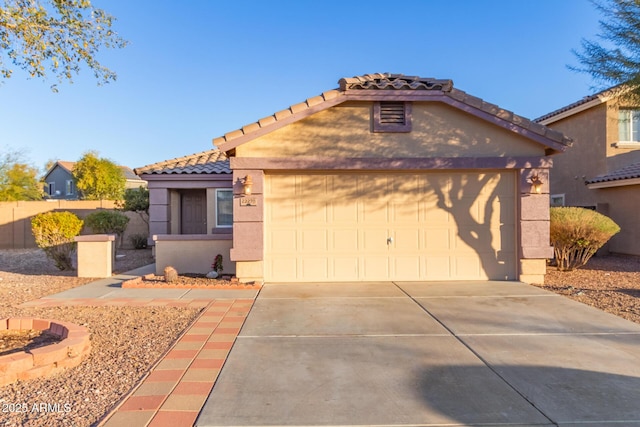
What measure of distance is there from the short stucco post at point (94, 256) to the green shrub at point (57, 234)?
1027 mm

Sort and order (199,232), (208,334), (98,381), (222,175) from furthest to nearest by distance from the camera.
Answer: (199,232) < (222,175) < (208,334) < (98,381)

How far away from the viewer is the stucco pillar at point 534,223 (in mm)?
8844

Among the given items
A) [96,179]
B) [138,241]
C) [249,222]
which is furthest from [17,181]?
[249,222]

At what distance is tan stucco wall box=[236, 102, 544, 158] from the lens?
349 inches

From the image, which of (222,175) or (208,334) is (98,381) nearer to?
(208,334)

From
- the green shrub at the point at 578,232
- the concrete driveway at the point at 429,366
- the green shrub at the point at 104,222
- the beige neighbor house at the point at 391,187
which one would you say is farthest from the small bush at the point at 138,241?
the green shrub at the point at 578,232

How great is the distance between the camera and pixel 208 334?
546cm

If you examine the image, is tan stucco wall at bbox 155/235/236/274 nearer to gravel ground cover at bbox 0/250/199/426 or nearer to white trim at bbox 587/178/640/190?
gravel ground cover at bbox 0/250/199/426

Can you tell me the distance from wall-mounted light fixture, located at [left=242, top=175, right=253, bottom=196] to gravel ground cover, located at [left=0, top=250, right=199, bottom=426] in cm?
288

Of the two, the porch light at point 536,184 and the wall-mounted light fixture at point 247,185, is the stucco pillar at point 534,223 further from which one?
the wall-mounted light fixture at point 247,185

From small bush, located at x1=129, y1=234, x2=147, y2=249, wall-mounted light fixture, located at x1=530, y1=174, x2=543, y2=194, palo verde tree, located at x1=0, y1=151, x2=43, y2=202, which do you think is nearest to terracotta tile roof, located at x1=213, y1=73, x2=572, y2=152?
wall-mounted light fixture, located at x1=530, y1=174, x2=543, y2=194

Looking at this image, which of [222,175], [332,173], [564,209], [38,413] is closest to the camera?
[38,413]

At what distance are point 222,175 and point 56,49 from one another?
8011mm

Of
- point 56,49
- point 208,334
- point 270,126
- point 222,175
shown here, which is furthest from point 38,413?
point 222,175
